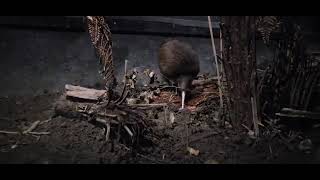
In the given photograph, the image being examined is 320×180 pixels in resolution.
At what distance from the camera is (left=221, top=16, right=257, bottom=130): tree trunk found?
135 inches

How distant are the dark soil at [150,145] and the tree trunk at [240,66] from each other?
0.20 m

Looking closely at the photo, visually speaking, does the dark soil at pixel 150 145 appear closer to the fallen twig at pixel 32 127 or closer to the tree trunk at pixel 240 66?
the fallen twig at pixel 32 127

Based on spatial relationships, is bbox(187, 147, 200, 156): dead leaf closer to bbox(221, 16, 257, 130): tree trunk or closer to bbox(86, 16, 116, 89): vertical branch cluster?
bbox(221, 16, 257, 130): tree trunk

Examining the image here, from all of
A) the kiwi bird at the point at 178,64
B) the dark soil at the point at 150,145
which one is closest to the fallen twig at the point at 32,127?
the dark soil at the point at 150,145

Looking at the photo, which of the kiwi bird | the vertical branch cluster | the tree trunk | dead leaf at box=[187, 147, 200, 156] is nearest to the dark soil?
dead leaf at box=[187, 147, 200, 156]

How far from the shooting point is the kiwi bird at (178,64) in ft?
15.8

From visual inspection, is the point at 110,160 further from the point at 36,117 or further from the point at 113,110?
the point at 36,117

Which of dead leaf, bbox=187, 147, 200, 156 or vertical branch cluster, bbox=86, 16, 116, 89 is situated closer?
dead leaf, bbox=187, 147, 200, 156

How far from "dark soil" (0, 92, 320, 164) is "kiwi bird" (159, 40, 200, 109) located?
0.89 meters

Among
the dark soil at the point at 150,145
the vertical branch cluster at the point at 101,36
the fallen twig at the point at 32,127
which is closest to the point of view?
the dark soil at the point at 150,145

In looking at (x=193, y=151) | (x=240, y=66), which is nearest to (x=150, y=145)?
(x=193, y=151)

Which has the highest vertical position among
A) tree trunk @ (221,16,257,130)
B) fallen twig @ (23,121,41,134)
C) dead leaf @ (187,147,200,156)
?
tree trunk @ (221,16,257,130)

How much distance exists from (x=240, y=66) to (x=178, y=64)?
1429 mm
